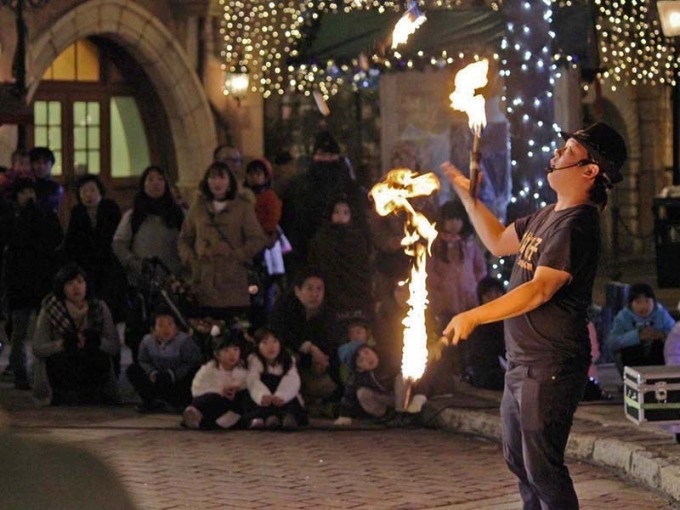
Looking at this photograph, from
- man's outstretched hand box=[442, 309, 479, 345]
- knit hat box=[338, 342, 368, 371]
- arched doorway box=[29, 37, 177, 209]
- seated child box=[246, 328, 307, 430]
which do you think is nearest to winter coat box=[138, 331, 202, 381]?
seated child box=[246, 328, 307, 430]

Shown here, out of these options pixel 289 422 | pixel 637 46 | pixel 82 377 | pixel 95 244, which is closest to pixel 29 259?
pixel 95 244

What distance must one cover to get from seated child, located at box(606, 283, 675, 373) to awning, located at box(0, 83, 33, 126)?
19.5ft

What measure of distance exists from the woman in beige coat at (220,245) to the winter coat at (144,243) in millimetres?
355

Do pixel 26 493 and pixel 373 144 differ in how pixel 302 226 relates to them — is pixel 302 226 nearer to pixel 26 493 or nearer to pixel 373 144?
pixel 26 493

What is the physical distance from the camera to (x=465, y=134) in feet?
45.5

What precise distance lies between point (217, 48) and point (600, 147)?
14.3 m

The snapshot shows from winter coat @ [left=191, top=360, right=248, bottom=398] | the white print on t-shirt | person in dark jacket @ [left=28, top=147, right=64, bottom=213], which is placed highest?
person in dark jacket @ [left=28, top=147, right=64, bottom=213]

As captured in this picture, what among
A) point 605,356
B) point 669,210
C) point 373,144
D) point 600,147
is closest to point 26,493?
point 600,147

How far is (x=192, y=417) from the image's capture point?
10.1 meters

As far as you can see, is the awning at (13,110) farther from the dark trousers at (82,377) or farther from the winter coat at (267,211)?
the dark trousers at (82,377)

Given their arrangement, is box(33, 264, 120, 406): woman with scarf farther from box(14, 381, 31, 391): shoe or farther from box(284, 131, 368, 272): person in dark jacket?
box(284, 131, 368, 272): person in dark jacket

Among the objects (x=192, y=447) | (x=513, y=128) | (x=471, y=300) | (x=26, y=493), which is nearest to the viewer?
(x=26, y=493)

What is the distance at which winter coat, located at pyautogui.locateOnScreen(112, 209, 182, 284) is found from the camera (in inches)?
452

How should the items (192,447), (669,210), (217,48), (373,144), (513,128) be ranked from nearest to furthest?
1. (192,447)
2. (513,128)
3. (669,210)
4. (217,48)
5. (373,144)
